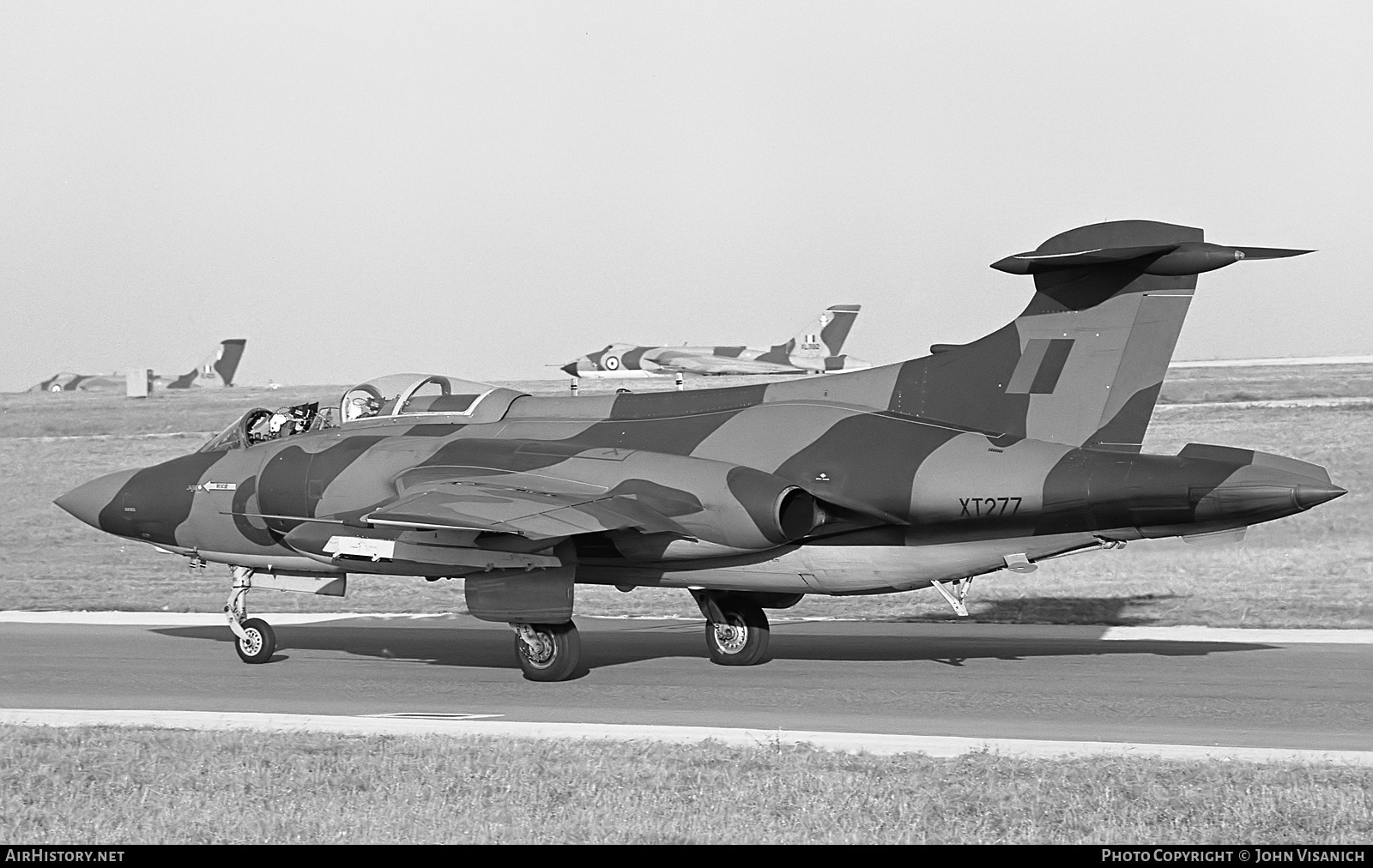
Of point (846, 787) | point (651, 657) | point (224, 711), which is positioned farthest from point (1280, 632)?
point (224, 711)

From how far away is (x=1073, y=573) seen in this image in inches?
937

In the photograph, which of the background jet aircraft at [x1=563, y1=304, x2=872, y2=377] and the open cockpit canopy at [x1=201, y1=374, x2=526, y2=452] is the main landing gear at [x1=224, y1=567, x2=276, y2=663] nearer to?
the open cockpit canopy at [x1=201, y1=374, x2=526, y2=452]

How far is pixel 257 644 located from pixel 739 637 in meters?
5.10

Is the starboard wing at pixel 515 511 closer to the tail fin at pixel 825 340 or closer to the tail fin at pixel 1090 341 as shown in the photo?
the tail fin at pixel 1090 341

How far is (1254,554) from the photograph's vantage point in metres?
25.0

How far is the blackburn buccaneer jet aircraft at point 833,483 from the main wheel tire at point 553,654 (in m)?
0.02

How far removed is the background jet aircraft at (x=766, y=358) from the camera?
8050 centimetres

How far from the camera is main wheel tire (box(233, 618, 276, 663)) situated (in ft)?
51.7

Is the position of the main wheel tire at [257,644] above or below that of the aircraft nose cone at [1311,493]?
below

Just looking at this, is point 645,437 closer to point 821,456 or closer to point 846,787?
point 821,456

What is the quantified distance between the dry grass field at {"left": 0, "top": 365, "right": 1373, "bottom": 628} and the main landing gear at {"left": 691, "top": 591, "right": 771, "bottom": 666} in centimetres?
455

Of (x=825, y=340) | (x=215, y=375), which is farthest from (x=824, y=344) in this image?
(x=215, y=375)

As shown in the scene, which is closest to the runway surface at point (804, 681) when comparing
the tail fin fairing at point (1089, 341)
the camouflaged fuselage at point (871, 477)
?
the camouflaged fuselage at point (871, 477)

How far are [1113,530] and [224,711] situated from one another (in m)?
7.88
